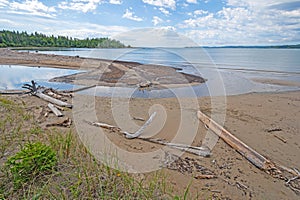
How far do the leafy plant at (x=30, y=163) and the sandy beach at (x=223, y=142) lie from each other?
1.78 meters

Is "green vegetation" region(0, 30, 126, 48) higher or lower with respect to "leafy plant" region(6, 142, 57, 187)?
higher

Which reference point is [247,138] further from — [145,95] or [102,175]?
[145,95]

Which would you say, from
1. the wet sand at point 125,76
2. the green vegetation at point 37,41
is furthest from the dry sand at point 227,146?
the green vegetation at point 37,41

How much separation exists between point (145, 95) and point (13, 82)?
420 inches

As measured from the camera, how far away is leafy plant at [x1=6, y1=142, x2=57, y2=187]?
10.3 ft

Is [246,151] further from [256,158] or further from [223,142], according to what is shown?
[223,142]

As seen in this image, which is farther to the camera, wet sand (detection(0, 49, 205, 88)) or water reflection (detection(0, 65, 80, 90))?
wet sand (detection(0, 49, 205, 88))

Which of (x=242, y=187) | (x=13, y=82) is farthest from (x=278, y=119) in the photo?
(x=13, y=82)

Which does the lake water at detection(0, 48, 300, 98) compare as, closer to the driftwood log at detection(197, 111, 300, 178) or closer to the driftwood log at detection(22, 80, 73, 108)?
the driftwood log at detection(22, 80, 73, 108)

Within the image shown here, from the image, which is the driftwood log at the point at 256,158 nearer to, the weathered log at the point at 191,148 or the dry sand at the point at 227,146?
the dry sand at the point at 227,146

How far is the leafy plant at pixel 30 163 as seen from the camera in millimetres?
3137

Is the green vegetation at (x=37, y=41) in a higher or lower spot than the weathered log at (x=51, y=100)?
higher

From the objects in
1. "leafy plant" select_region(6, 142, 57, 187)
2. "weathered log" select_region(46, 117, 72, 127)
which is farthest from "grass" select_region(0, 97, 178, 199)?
"weathered log" select_region(46, 117, 72, 127)

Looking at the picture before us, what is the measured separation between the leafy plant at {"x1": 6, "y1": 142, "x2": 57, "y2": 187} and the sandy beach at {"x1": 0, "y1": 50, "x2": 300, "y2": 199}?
1.78 m
